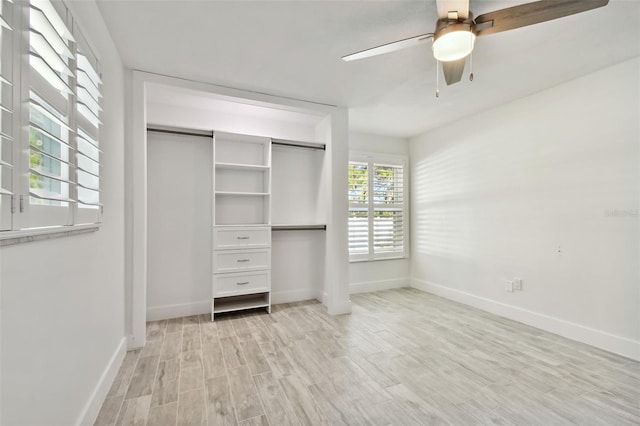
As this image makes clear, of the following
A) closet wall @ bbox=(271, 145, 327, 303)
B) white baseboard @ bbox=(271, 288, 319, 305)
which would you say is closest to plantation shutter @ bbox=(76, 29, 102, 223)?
closet wall @ bbox=(271, 145, 327, 303)

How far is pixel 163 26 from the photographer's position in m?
1.98

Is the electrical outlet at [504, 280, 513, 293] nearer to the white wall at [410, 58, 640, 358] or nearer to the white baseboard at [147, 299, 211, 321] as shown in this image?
the white wall at [410, 58, 640, 358]

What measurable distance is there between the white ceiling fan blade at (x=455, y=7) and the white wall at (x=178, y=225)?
2807 mm

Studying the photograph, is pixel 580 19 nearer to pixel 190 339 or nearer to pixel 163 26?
pixel 163 26

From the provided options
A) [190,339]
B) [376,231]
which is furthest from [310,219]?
[190,339]

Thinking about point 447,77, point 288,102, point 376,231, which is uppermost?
point 288,102

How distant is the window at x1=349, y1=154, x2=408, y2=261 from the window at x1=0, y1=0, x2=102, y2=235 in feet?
10.7

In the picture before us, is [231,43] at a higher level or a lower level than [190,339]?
higher

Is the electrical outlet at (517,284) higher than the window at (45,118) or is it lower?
lower

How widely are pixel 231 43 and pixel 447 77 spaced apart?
1626 mm

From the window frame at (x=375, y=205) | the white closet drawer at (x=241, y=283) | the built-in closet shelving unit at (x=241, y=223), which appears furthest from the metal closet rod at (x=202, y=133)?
the white closet drawer at (x=241, y=283)

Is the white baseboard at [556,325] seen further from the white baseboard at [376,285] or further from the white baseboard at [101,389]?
the white baseboard at [101,389]

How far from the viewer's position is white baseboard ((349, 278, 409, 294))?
170 inches

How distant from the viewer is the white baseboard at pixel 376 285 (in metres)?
4.31
